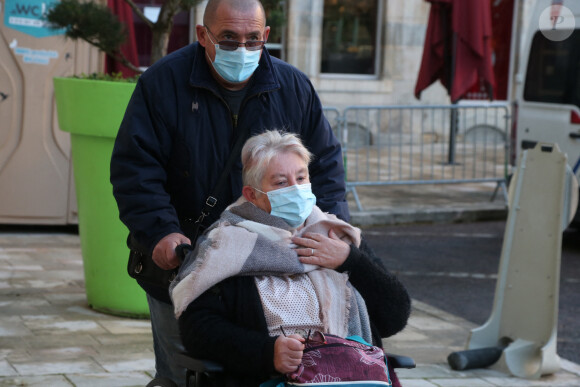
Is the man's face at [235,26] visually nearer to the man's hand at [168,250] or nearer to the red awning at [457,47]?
the man's hand at [168,250]

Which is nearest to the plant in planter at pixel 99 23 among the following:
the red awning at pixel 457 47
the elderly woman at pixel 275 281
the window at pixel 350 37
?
the elderly woman at pixel 275 281

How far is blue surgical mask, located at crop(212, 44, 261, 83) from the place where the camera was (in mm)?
3400

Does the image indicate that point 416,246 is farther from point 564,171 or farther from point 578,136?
point 564,171

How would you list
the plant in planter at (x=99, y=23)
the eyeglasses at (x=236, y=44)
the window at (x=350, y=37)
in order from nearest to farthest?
the eyeglasses at (x=236, y=44) < the plant in planter at (x=99, y=23) < the window at (x=350, y=37)

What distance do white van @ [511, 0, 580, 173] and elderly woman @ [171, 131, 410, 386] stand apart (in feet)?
20.9

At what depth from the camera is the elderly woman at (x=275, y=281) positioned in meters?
2.96

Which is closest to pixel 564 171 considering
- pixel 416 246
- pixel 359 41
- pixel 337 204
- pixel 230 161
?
pixel 337 204

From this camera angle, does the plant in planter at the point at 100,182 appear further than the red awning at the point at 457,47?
No

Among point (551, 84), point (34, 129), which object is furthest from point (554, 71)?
point (34, 129)

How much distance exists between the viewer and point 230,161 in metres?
3.46

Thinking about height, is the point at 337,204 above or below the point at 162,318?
above

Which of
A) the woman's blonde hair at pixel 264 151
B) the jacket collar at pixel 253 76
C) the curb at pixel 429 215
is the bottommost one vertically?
the curb at pixel 429 215

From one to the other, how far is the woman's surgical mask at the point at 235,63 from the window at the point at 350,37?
1326cm

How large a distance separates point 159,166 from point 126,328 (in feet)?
8.59
